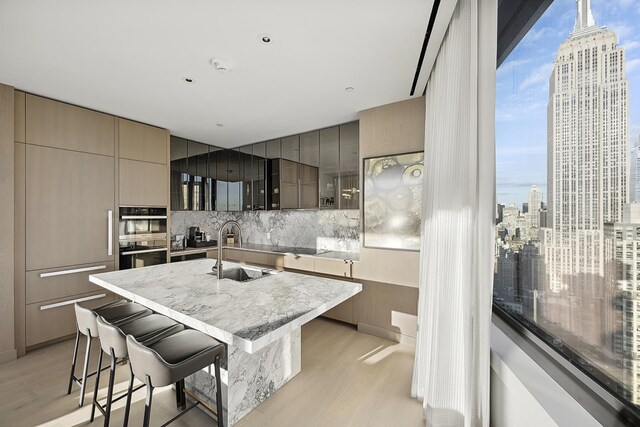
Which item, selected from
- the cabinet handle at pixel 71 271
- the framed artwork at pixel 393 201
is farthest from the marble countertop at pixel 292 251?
the cabinet handle at pixel 71 271

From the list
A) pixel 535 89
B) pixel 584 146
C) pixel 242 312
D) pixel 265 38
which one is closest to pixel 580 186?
pixel 584 146

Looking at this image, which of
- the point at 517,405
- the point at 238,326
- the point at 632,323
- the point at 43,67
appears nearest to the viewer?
the point at 632,323

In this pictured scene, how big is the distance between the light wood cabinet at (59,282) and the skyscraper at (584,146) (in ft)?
13.8

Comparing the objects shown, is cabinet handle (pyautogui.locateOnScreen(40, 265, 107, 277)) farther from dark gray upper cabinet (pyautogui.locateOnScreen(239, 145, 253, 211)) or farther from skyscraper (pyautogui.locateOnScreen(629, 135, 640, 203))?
skyscraper (pyautogui.locateOnScreen(629, 135, 640, 203))

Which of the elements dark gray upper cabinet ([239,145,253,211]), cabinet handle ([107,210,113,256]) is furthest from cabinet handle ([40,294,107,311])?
dark gray upper cabinet ([239,145,253,211])

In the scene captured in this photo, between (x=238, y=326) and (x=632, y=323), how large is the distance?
56.7 inches

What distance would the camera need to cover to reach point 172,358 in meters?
1.46

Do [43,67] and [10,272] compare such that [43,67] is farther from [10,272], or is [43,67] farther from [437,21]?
[437,21]

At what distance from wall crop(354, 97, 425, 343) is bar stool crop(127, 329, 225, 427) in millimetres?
1859

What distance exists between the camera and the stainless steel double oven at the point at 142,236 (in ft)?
11.0

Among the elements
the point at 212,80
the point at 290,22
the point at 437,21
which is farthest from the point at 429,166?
the point at 212,80

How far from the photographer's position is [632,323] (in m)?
0.79

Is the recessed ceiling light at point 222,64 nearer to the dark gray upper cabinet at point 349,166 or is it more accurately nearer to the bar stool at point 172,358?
the dark gray upper cabinet at point 349,166

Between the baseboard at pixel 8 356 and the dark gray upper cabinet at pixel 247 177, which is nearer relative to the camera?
the baseboard at pixel 8 356
